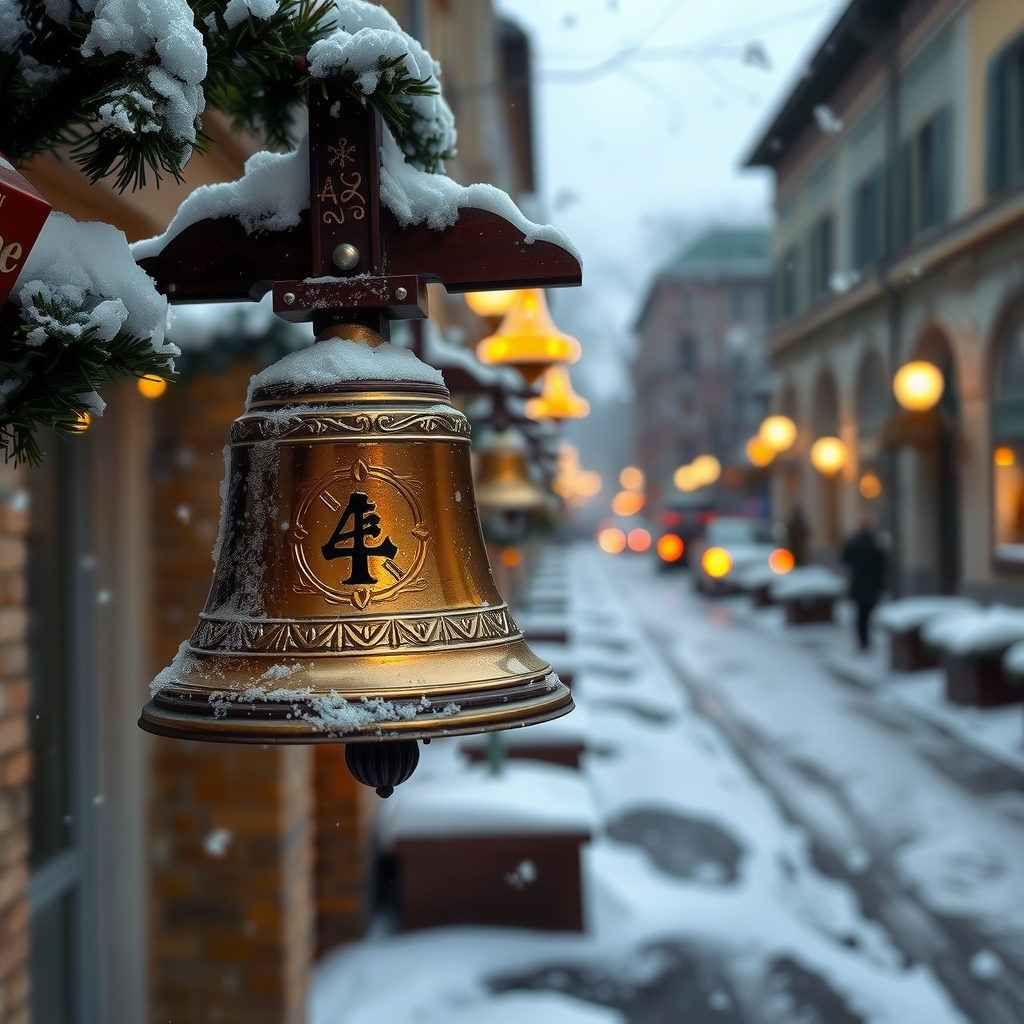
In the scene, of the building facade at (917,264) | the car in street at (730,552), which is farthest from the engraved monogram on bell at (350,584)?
the car in street at (730,552)

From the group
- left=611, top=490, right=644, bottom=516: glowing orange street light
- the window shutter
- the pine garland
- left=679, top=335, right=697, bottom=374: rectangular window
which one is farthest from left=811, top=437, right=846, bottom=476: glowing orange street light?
left=611, top=490, right=644, bottom=516: glowing orange street light

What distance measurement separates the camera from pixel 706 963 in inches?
203

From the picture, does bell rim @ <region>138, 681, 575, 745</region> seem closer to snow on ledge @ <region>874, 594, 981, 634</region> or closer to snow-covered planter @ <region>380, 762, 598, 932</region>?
snow-covered planter @ <region>380, 762, 598, 932</region>

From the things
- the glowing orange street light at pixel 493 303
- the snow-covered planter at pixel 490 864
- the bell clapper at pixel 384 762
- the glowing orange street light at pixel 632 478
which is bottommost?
the snow-covered planter at pixel 490 864

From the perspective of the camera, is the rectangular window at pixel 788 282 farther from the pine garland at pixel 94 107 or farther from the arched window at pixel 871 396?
the pine garland at pixel 94 107

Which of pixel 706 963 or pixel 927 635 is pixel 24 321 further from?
pixel 927 635

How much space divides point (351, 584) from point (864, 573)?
51.6 feet

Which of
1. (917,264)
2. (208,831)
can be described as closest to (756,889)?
(208,831)

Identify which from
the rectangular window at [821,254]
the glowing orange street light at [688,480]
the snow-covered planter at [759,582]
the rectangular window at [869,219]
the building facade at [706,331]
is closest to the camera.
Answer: the rectangular window at [869,219]

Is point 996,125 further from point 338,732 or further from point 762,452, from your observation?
point 338,732

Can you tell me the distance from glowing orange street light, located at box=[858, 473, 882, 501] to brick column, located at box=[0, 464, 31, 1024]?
22.8 meters

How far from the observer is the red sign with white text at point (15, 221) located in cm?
111

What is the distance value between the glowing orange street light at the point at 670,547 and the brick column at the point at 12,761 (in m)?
33.1

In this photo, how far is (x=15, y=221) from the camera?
1.13 metres
